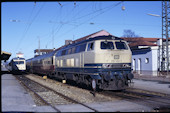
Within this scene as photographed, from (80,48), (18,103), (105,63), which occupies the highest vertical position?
(80,48)

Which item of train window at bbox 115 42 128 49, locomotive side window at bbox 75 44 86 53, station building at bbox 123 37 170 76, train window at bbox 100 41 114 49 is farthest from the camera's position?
station building at bbox 123 37 170 76

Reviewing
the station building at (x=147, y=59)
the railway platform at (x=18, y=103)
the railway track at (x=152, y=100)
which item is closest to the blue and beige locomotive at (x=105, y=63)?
the railway track at (x=152, y=100)

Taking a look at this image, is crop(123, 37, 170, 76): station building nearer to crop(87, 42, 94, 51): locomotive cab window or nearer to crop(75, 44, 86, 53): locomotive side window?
crop(75, 44, 86, 53): locomotive side window

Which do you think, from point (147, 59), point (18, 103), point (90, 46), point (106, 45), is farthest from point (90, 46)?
point (147, 59)

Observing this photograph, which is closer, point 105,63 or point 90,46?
point 105,63

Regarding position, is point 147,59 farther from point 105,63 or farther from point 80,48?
point 105,63

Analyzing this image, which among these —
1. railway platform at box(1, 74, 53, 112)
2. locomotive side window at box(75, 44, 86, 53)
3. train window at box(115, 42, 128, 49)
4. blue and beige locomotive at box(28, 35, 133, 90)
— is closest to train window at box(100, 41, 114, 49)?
blue and beige locomotive at box(28, 35, 133, 90)

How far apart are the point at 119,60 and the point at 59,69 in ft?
30.4

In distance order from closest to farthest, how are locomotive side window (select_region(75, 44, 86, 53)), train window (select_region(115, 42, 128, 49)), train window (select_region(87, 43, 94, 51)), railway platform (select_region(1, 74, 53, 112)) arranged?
railway platform (select_region(1, 74, 53, 112)), train window (select_region(87, 43, 94, 51)), train window (select_region(115, 42, 128, 49)), locomotive side window (select_region(75, 44, 86, 53))

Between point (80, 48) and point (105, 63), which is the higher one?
point (80, 48)

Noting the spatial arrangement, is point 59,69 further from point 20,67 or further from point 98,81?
point 20,67

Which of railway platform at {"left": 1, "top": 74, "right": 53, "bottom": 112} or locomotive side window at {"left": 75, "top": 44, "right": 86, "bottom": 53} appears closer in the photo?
railway platform at {"left": 1, "top": 74, "right": 53, "bottom": 112}

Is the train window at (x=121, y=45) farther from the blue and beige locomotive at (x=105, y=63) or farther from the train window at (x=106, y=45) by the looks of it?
the train window at (x=106, y=45)

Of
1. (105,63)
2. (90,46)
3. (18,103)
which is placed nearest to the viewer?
(18,103)
